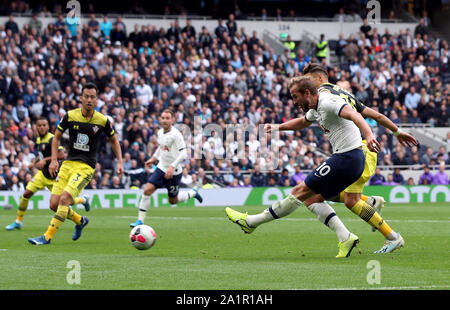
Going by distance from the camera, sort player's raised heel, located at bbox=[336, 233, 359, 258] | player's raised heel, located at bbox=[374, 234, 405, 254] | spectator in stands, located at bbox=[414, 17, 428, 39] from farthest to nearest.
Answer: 1. spectator in stands, located at bbox=[414, 17, 428, 39]
2. player's raised heel, located at bbox=[374, 234, 405, 254]
3. player's raised heel, located at bbox=[336, 233, 359, 258]

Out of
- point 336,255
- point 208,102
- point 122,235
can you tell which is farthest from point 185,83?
point 336,255

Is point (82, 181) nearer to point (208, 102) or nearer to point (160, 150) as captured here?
point (160, 150)

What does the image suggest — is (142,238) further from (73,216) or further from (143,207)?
(143,207)

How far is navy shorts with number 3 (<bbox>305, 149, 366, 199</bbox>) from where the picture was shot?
1063 centimetres

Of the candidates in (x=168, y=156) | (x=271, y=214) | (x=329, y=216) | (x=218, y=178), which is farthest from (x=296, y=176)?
(x=271, y=214)

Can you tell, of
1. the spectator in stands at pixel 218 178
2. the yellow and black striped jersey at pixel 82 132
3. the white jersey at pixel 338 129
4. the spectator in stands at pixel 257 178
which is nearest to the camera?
the white jersey at pixel 338 129

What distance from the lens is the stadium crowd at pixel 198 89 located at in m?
27.7

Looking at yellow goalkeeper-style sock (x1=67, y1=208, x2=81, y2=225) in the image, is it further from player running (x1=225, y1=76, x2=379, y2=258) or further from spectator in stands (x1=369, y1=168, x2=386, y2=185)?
spectator in stands (x1=369, y1=168, x2=386, y2=185)

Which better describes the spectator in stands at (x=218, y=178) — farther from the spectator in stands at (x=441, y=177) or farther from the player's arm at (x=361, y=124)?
the player's arm at (x=361, y=124)

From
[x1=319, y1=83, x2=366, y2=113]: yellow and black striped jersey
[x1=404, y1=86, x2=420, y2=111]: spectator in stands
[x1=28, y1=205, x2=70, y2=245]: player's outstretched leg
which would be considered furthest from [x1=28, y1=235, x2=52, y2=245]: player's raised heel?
[x1=404, y1=86, x2=420, y2=111]: spectator in stands

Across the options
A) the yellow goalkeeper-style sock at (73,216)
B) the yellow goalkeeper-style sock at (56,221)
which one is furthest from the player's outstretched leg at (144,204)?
the yellow goalkeeper-style sock at (56,221)

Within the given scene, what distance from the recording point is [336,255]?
447 inches

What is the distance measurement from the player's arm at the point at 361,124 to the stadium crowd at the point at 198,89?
55.6 feet

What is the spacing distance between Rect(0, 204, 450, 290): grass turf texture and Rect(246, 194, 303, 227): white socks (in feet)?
1.61
